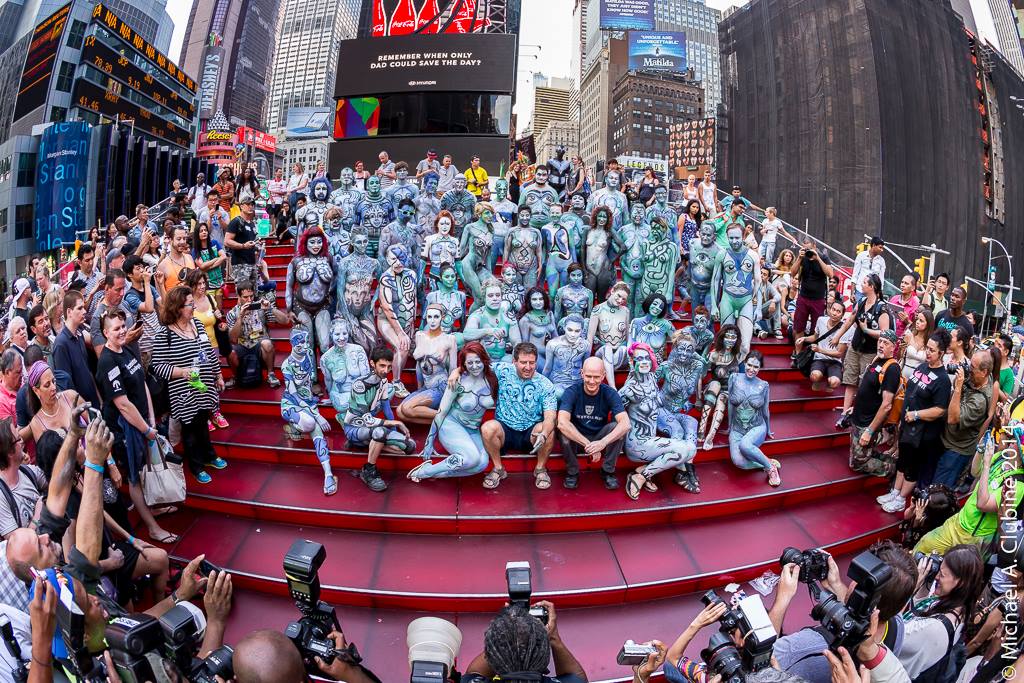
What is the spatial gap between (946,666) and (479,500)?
3.73m

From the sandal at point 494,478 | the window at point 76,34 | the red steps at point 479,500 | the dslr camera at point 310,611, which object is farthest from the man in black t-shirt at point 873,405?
the window at point 76,34

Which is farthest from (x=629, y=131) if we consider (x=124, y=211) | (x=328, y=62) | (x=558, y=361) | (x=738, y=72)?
(x=328, y=62)

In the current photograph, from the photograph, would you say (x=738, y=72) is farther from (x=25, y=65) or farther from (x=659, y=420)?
(x=25, y=65)

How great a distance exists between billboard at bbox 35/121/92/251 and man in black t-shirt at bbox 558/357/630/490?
132 ft

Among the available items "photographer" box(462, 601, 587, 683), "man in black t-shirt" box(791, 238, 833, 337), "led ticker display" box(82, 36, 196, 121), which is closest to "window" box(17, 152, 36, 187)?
"led ticker display" box(82, 36, 196, 121)

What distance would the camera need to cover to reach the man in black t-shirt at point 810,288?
8.59 m

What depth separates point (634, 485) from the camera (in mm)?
5605

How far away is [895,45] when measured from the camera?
26.1 meters

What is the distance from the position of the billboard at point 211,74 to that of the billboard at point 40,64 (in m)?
130

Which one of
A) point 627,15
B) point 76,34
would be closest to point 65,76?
point 76,34

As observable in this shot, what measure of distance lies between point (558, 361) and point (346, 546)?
121 inches

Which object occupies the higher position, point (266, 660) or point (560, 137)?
point (560, 137)

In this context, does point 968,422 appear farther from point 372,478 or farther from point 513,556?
point 372,478

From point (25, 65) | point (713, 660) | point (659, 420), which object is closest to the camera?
point (713, 660)
